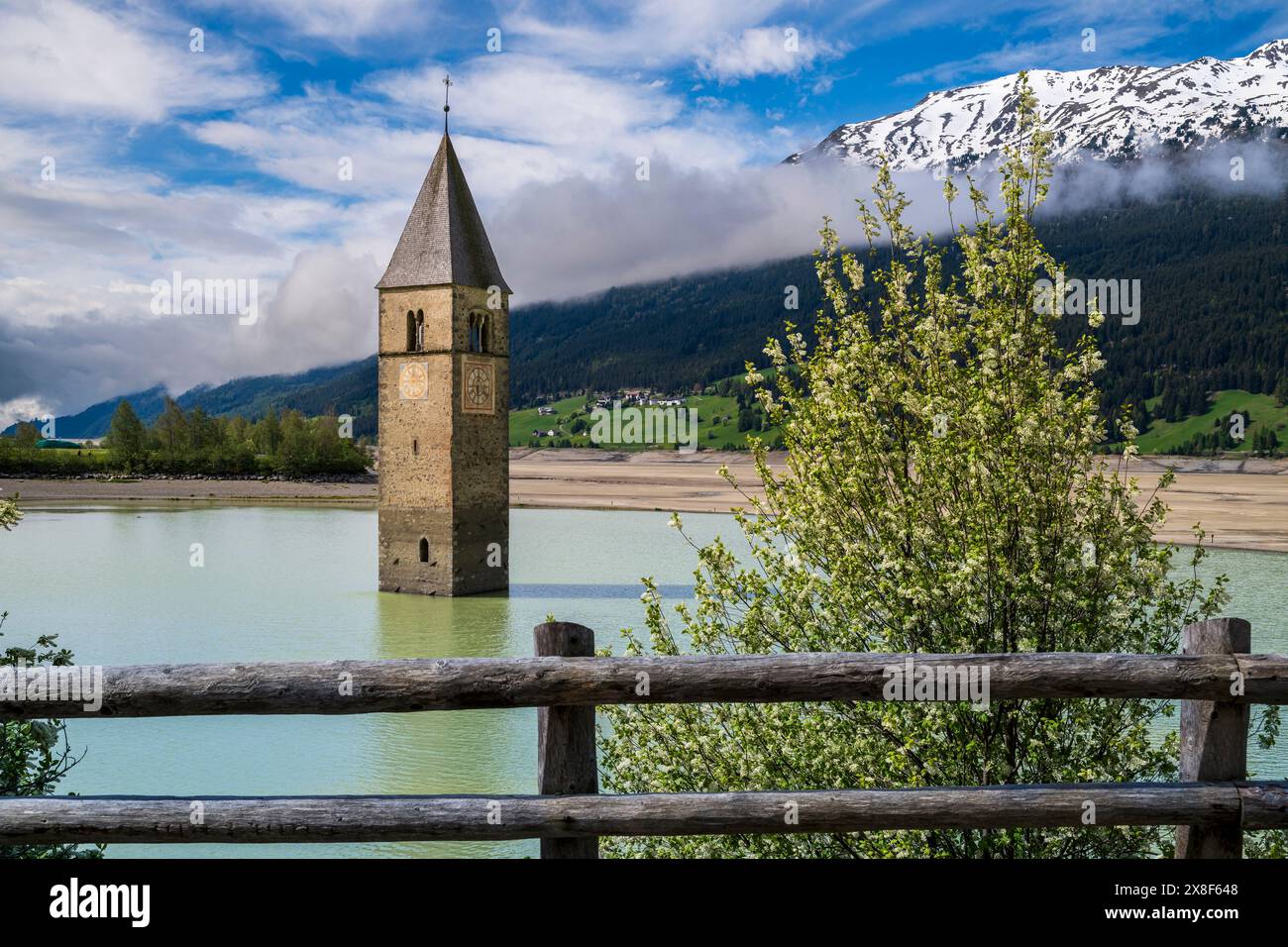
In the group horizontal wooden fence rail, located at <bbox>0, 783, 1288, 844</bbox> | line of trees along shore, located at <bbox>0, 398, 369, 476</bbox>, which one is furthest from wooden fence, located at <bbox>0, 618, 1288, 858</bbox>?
line of trees along shore, located at <bbox>0, 398, 369, 476</bbox>

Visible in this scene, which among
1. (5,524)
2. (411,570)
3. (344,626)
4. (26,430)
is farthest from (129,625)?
(26,430)

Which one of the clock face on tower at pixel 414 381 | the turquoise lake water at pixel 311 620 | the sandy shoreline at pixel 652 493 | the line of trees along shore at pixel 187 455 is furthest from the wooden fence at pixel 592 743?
the line of trees along shore at pixel 187 455

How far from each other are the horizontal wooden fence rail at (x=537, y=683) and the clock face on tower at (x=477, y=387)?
3837cm

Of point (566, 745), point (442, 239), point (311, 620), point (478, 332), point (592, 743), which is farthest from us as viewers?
point (478, 332)

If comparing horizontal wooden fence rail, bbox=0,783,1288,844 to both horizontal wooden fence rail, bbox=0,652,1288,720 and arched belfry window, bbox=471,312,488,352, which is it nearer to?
horizontal wooden fence rail, bbox=0,652,1288,720

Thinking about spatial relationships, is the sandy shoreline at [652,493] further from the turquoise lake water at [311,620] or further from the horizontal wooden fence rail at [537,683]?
the horizontal wooden fence rail at [537,683]

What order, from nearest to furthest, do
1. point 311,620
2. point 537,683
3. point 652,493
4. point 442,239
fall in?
point 537,683 → point 311,620 → point 442,239 → point 652,493

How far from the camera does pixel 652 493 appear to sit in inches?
4427

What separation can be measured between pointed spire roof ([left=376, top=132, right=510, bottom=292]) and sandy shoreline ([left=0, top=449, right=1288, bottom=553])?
29440 millimetres

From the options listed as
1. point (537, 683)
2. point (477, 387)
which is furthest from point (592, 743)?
point (477, 387)

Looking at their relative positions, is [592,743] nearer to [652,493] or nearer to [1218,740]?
[1218,740]

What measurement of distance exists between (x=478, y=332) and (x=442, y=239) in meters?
4.06

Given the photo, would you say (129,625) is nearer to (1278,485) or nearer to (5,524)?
(5,524)
